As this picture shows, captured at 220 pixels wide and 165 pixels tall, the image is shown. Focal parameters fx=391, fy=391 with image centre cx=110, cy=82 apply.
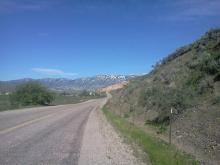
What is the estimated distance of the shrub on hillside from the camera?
8074 cm

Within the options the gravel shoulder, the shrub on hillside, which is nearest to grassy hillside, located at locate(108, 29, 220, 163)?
the gravel shoulder

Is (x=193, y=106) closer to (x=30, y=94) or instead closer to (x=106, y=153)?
(x=106, y=153)

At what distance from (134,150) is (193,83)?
10463mm

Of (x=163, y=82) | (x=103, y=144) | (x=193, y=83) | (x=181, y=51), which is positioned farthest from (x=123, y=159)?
(x=181, y=51)

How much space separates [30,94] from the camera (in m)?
81.9

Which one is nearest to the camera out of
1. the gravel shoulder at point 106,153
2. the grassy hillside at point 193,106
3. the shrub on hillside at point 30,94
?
the gravel shoulder at point 106,153

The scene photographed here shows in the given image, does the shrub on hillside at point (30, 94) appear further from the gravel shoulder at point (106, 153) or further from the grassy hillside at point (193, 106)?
the gravel shoulder at point (106, 153)

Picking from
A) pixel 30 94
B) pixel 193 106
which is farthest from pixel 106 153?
pixel 30 94

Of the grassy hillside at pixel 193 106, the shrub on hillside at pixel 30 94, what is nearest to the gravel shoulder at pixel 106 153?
the grassy hillside at pixel 193 106

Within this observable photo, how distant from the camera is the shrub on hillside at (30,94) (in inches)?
3179

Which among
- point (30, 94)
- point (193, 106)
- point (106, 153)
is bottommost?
point (106, 153)

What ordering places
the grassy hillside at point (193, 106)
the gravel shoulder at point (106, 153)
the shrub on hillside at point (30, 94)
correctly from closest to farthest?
1. the gravel shoulder at point (106, 153)
2. the grassy hillside at point (193, 106)
3. the shrub on hillside at point (30, 94)

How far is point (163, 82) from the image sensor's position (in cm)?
2984

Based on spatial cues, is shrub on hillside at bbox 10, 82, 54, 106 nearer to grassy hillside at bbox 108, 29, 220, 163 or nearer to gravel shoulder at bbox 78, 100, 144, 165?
grassy hillside at bbox 108, 29, 220, 163
